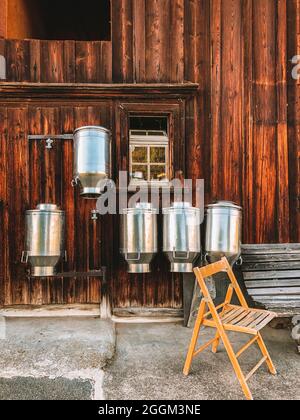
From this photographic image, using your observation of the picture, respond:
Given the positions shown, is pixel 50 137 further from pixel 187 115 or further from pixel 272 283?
pixel 272 283

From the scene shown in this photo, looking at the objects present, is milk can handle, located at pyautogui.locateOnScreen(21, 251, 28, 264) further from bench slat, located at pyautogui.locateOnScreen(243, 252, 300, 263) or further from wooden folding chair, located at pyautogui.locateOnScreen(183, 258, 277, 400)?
bench slat, located at pyautogui.locateOnScreen(243, 252, 300, 263)

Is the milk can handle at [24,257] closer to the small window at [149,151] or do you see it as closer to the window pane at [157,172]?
the small window at [149,151]

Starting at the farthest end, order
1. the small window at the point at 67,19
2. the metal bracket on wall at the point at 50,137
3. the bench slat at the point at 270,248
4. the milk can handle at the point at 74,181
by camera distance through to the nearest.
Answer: the small window at the point at 67,19 < the metal bracket on wall at the point at 50,137 < the bench slat at the point at 270,248 < the milk can handle at the point at 74,181

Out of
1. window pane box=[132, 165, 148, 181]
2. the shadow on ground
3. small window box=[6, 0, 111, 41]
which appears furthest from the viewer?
small window box=[6, 0, 111, 41]

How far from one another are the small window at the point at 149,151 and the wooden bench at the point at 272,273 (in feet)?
5.14

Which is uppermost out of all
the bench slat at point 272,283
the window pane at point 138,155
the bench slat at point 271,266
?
the window pane at point 138,155

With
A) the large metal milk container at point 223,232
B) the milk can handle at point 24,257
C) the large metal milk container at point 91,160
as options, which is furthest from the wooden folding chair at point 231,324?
the milk can handle at point 24,257

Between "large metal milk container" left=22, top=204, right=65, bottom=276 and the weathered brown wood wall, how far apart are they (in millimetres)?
423

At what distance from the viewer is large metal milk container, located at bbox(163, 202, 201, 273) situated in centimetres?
391

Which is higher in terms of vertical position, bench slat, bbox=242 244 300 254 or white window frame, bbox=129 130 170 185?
white window frame, bbox=129 130 170 185

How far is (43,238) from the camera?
3.96 meters

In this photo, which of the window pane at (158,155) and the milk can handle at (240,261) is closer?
the milk can handle at (240,261)

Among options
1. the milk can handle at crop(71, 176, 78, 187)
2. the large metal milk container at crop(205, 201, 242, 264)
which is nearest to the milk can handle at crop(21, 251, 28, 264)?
the milk can handle at crop(71, 176, 78, 187)

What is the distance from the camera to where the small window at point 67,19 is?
6465mm
